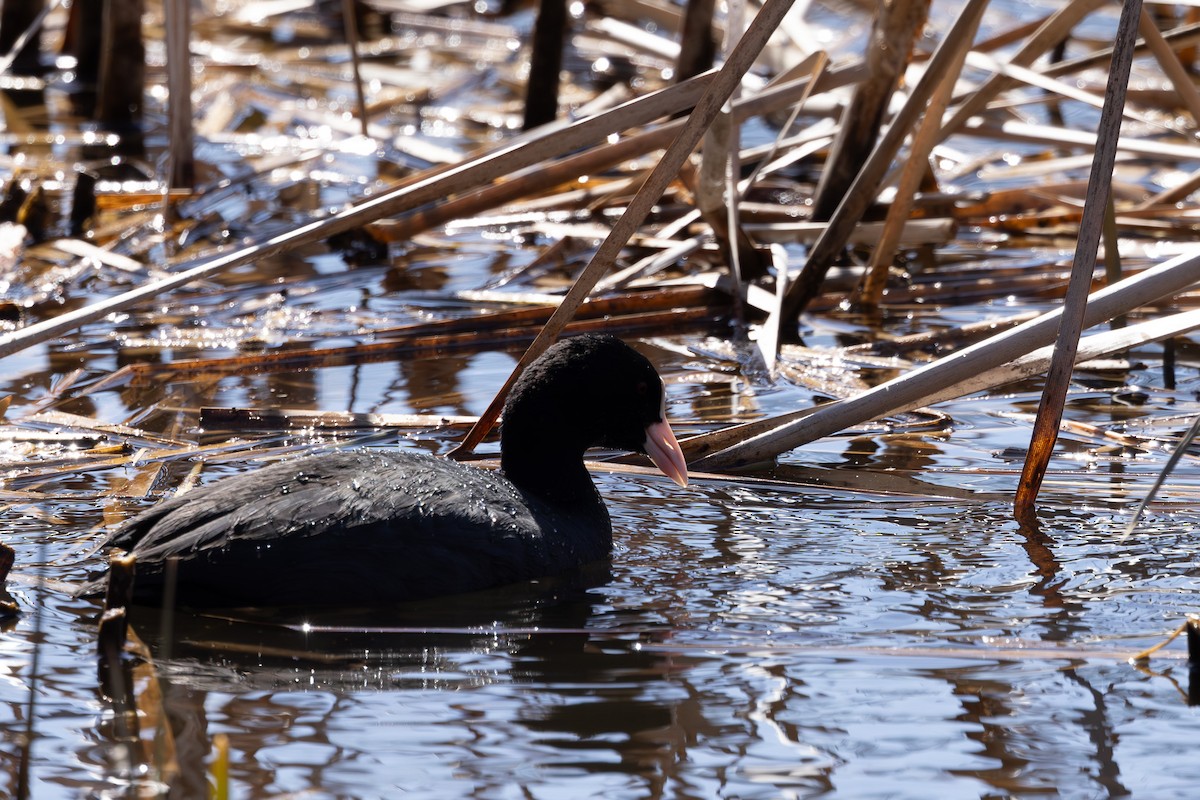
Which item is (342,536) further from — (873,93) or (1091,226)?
(873,93)

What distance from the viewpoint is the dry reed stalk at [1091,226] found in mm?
3596

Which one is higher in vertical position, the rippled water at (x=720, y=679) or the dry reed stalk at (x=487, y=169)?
the dry reed stalk at (x=487, y=169)

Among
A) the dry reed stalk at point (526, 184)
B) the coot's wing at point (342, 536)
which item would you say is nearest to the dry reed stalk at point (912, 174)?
the dry reed stalk at point (526, 184)

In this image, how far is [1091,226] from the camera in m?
3.60

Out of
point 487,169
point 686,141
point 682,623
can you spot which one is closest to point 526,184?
point 487,169

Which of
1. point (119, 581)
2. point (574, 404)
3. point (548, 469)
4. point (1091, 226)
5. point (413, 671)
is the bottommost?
point (413, 671)

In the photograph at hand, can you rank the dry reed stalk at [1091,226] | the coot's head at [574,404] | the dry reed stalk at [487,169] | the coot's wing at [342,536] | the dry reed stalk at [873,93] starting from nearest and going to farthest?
the coot's wing at [342,536]
the dry reed stalk at [1091,226]
the coot's head at [574,404]
the dry reed stalk at [487,169]
the dry reed stalk at [873,93]

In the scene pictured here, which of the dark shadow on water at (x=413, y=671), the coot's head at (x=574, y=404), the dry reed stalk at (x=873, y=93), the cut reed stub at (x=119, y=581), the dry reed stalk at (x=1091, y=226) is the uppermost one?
the dry reed stalk at (x=873, y=93)

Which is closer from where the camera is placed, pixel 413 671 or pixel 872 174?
pixel 413 671

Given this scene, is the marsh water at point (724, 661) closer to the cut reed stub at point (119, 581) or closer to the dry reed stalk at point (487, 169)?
the cut reed stub at point (119, 581)

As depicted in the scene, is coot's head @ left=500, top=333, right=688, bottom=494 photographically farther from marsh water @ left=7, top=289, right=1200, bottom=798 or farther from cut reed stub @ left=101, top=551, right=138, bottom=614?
cut reed stub @ left=101, top=551, right=138, bottom=614

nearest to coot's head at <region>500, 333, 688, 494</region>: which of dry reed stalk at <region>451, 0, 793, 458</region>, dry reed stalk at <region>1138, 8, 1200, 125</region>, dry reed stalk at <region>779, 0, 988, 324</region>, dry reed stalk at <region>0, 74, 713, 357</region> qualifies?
dry reed stalk at <region>451, 0, 793, 458</region>

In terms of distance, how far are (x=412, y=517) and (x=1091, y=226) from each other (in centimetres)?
159

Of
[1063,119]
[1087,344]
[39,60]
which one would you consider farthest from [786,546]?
[39,60]
